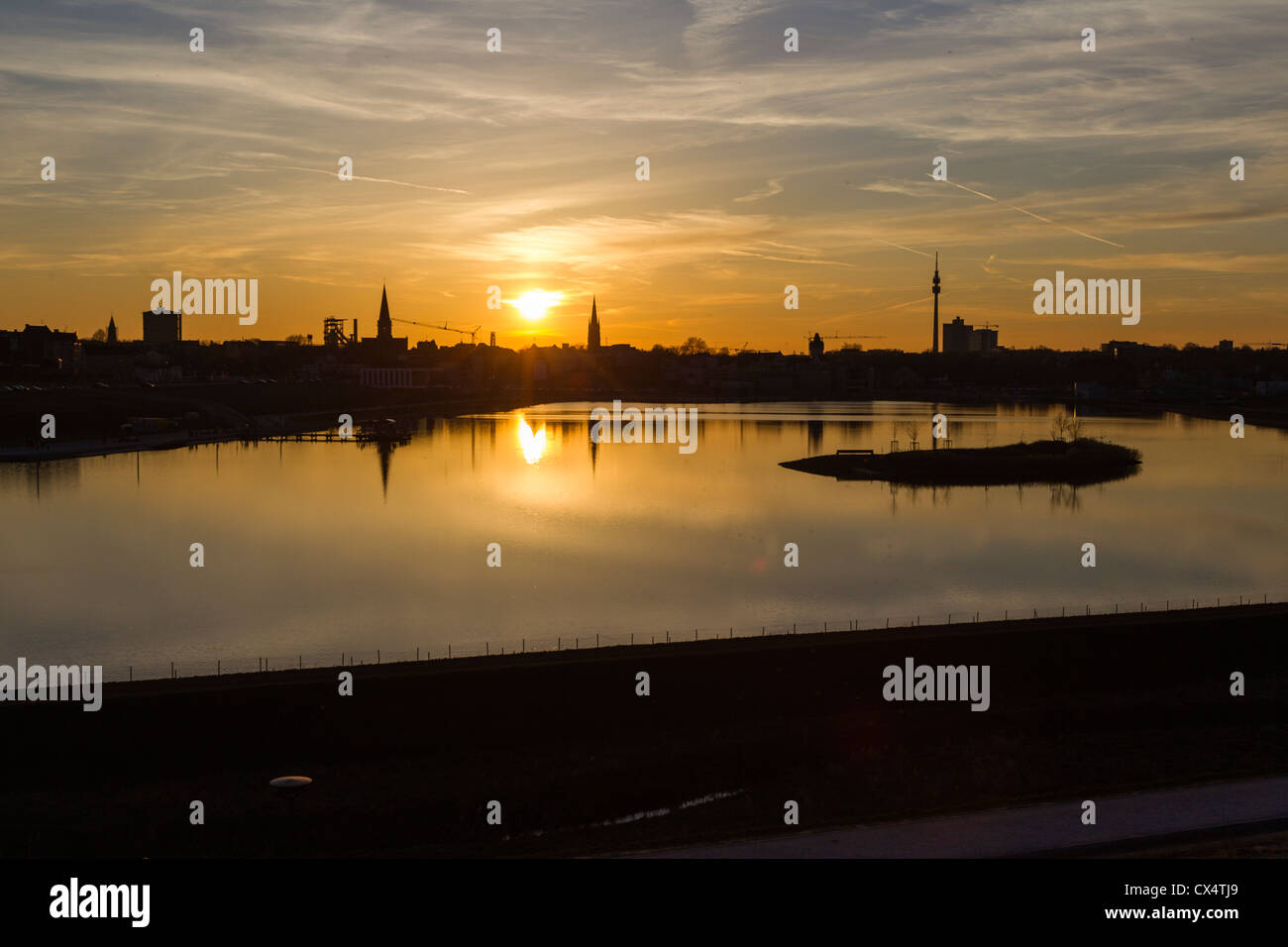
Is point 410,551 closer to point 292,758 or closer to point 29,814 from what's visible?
A: point 292,758

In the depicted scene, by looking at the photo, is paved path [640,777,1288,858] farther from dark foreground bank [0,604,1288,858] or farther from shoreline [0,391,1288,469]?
shoreline [0,391,1288,469]

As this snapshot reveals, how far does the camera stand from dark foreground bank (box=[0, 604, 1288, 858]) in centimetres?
1080

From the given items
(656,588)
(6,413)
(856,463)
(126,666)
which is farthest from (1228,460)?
(6,413)

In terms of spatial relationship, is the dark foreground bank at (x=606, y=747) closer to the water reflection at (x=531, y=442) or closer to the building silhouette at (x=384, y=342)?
the water reflection at (x=531, y=442)

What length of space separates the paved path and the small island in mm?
35461

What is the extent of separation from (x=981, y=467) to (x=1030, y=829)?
40.7 meters

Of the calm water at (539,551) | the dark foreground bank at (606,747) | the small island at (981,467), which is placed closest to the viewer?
the dark foreground bank at (606,747)

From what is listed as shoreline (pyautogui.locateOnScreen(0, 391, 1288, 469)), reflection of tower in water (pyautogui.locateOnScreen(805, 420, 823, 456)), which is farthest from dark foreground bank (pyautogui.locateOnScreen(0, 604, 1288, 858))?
reflection of tower in water (pyautogui.locateOnScreen(805, 420, 823, 456))

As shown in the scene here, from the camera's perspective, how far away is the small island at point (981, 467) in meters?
45.9

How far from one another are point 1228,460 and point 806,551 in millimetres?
36866

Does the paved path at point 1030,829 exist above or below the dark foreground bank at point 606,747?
above

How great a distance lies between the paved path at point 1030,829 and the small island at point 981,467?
35461 millimetres

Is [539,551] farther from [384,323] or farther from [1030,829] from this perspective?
[384,323]

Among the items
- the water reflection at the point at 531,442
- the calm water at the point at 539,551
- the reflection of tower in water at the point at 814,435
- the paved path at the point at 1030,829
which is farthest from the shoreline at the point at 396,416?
the paved path at the point at 1030,829
